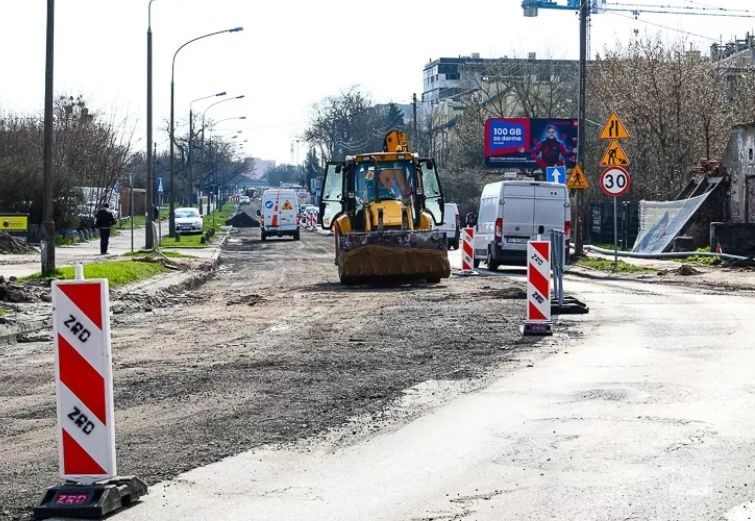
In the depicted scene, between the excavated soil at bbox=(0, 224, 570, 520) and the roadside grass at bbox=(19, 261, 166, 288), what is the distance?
1564 mm

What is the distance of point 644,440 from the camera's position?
895cm

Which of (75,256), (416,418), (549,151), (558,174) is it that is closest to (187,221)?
(549,151)

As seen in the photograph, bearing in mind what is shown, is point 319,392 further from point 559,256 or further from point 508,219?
point 508,219

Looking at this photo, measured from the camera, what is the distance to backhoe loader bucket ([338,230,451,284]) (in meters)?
27.2

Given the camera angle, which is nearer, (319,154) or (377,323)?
(377,323)

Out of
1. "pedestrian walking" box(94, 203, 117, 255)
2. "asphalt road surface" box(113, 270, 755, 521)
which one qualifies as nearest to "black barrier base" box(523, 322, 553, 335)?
"asphalt road surface" box(113, 270, 755, 521)

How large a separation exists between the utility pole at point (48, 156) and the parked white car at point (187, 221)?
45.7 m

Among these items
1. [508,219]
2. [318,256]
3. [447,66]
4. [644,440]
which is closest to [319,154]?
[447,66]

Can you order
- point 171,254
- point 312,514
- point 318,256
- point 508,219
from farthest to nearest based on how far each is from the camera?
point 318,256, point 171,254, point 508,219, point 312,514

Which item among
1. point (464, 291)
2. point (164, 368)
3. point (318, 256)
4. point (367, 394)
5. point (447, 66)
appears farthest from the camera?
point (447, 66)

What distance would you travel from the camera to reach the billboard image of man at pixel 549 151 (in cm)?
6006

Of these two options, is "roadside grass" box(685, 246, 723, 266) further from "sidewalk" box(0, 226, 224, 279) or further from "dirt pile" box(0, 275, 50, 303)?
"dirt pile" box(0, 275, 50, 303)

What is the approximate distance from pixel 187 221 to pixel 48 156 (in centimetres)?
4722

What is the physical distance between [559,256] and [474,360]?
5614mm
